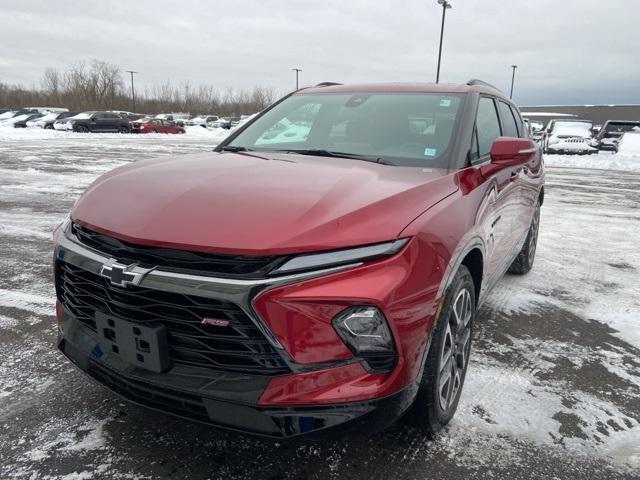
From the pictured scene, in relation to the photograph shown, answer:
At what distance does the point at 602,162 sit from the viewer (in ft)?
64.5

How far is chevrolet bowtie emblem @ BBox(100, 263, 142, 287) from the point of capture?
1947 millimetres

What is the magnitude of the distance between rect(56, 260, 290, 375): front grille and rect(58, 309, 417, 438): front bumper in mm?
46

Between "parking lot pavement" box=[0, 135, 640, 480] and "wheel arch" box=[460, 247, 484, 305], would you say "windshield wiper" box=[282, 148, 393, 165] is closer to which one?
"wheel arch" box=[460, 247, 484, 305]

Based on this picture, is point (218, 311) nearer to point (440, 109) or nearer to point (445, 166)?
point (445, 166)

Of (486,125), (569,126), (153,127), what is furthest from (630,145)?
(153,127)

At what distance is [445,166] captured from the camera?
2.82 metres

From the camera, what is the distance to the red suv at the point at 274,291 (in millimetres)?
1855

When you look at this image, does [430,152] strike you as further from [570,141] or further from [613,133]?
[613,133]

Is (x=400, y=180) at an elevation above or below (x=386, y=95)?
below

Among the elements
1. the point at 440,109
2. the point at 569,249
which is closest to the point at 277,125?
the point at 440,109

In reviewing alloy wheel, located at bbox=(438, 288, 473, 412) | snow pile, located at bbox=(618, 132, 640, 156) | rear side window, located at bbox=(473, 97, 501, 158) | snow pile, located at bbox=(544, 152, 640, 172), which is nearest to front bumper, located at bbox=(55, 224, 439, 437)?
alloy wheel, located at bbox=(438, 288, 473, 412)

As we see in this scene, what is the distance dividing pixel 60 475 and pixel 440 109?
2.79 metres

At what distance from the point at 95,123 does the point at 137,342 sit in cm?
3628

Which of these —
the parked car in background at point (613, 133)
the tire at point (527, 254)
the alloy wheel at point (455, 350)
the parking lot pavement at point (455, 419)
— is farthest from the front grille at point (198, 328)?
the parked car in background at point (613, 133)
